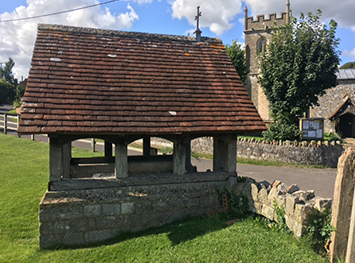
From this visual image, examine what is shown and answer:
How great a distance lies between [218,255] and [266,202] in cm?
168

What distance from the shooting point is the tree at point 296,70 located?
1444 cm

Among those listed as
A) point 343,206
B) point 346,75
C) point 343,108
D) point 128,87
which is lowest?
point 343,206

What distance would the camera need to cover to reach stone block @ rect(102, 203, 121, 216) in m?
5.86

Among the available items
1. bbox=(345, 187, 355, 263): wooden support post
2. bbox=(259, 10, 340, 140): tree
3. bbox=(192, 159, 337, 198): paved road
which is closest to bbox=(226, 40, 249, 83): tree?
bbox=(259, 10, 340, 140): tree

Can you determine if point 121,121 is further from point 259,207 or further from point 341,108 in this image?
point 341,108

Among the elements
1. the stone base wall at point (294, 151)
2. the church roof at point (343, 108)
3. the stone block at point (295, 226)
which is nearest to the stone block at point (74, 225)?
the stone block at point (295, 226)

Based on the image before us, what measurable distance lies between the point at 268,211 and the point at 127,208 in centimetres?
314

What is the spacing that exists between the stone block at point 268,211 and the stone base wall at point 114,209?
4.34 ft

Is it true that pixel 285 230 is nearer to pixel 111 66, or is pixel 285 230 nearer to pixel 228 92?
pixel 228 92

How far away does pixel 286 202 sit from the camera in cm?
504

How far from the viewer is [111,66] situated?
22.8 ft

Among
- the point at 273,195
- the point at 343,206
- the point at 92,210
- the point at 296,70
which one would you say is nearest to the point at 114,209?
the point at 92,210

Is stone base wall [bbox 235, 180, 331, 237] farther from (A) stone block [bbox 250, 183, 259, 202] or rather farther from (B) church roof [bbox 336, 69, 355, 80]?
(B) church roof [bbox 336, 69, 355, 80]

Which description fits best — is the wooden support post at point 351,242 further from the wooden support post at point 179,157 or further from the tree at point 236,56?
the tree at point 236,56
